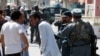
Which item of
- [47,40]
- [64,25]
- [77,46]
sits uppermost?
[64,25]

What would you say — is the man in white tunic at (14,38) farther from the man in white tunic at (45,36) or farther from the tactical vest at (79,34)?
the tactical vest at (79,34)

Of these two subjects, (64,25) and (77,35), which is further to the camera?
(64,25)

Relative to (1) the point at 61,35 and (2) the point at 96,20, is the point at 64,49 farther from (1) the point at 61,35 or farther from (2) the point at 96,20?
(2) the point at 96,20

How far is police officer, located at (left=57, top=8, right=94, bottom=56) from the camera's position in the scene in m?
7.40

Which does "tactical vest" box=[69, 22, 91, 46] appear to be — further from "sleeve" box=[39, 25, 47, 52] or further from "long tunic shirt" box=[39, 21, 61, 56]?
"sleeve" box=[39, 25, 47, 52]

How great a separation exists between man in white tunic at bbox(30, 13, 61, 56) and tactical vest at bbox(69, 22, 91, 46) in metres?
0.40

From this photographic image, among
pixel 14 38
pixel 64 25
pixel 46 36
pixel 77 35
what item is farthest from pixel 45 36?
pixel 64 25

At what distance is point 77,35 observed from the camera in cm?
742

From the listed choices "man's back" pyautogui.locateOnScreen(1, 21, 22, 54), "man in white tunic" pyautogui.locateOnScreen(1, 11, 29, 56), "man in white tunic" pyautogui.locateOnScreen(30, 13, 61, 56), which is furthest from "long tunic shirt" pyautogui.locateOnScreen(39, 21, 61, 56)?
"man's back" pyautogui.locateOnScreen(1, 21, 22, 54)

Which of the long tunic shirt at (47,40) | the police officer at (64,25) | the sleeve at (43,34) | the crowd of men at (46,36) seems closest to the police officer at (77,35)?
the crowd of men at (46,36)

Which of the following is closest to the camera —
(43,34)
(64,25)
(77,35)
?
(43,34)

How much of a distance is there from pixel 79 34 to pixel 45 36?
2.44 feet

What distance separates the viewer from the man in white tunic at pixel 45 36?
6.97 m

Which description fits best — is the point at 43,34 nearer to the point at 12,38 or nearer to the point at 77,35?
the point at 12,38
